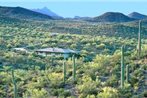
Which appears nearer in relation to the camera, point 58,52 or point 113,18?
point 58,52

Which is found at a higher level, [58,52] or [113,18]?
[58,52]

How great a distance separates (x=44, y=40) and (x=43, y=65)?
83.7 feet

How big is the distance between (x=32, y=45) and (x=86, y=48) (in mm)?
7107

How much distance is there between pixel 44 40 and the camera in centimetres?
7500

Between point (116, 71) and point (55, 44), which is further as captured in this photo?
point (55, 44)

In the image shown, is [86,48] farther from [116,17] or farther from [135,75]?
[116,17]

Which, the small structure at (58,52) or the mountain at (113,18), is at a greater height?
the small structure at (58,52)

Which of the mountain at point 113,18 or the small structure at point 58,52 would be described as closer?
the small structure at point 58,52

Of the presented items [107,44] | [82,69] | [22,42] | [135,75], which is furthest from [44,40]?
[135,75]

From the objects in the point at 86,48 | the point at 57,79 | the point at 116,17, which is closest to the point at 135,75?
the point at 57,79

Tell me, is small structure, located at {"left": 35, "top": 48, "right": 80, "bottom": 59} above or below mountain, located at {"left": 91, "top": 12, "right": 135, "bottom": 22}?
above

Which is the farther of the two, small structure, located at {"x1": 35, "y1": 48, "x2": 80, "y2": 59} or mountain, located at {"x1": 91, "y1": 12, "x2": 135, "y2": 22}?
mountain, located at {"x1": 91, "y1": 12, "x2": 135, "y2": 22}

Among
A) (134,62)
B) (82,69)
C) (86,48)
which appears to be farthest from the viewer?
(86,48)

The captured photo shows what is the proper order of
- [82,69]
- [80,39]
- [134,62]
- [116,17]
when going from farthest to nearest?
[116,17] < [80,39] < [82,69] < [134,62]
